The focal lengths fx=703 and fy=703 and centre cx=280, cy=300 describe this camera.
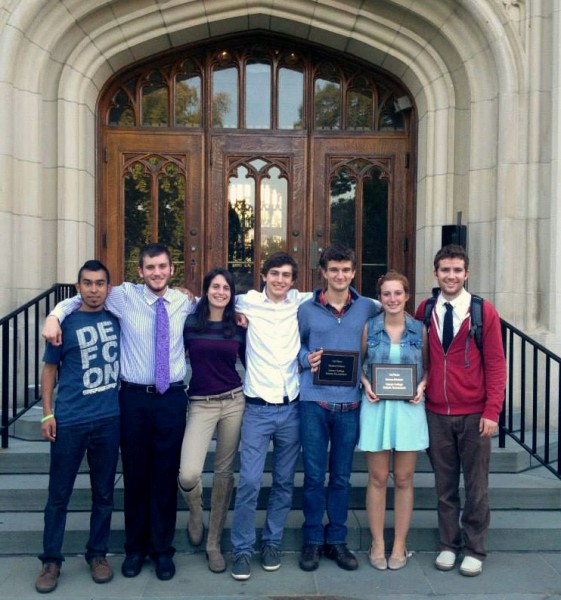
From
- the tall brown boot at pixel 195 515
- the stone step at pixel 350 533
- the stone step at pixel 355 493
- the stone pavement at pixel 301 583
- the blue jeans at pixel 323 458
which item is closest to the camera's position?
the stone pavement at pixel 301 583

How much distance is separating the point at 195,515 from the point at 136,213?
4014 mm

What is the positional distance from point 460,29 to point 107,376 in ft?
15.9

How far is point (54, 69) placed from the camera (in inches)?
267

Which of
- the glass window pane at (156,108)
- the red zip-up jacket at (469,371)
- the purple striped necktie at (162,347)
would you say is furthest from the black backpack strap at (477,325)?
the glass window pane at (156,108)

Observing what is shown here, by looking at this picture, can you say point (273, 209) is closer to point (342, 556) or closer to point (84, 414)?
point (84, 414)

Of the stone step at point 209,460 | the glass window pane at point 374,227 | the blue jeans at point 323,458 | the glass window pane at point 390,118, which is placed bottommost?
the stone step at point 209,460

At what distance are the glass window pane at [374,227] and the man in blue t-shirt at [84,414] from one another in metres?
4.09

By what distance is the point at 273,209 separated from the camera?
24.8ft

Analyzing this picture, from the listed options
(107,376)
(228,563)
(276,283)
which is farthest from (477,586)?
(107,376)

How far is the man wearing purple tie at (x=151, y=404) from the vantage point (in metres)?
3.97

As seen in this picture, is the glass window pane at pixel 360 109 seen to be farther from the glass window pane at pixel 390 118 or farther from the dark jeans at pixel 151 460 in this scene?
the dark jeans at pixel 151 460

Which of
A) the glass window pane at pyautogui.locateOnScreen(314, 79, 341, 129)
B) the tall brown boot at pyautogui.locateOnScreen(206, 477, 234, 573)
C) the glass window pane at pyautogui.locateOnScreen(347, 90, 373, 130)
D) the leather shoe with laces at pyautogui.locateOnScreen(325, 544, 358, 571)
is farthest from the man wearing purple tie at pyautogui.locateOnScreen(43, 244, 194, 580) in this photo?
the glass window pane at pyautogui.locateOnScreen(347, 90, 373, 130)

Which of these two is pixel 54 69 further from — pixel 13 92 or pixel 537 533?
pixel 537 533

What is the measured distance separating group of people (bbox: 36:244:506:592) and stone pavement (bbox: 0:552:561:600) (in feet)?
0.27
